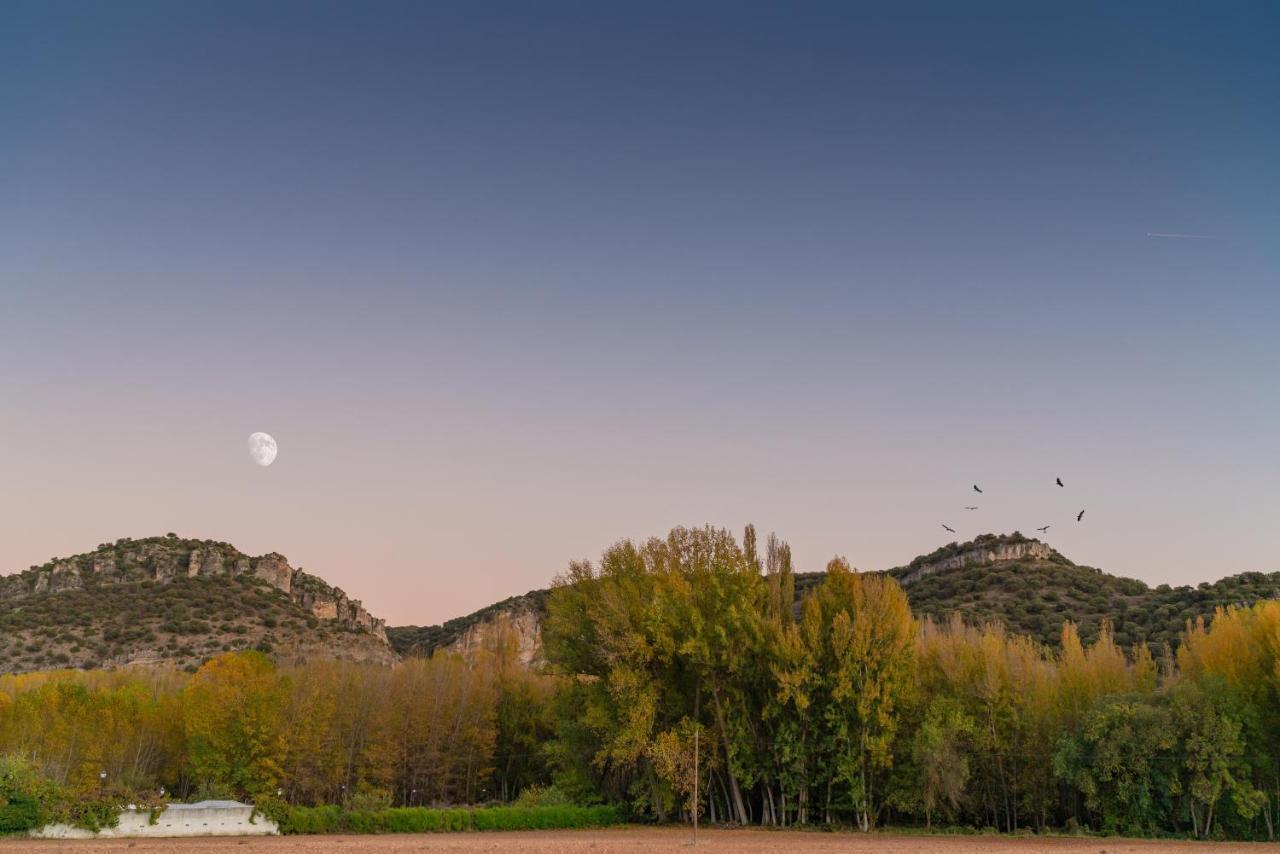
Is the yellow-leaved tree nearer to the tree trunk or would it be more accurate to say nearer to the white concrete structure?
the white concrete structure

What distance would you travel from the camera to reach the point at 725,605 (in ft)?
166

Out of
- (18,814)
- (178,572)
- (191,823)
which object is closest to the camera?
(18,814)

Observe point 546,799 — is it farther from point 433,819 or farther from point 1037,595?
point 1037,595

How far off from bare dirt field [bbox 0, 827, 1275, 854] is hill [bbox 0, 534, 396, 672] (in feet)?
140

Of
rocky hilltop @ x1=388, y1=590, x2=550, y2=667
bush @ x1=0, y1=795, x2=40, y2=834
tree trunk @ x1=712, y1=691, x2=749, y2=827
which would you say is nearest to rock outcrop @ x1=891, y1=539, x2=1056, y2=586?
rocky hilltop @ x1=388, y1=590, x2=550, y2=667

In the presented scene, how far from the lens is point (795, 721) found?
161ft

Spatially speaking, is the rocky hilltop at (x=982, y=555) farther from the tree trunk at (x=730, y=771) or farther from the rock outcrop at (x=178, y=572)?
the rock outcrop at (x=178, y=572)

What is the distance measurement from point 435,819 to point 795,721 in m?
19.2

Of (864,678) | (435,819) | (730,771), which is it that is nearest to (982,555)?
(864,678)

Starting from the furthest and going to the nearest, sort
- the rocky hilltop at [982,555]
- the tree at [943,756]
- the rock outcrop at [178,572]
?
the rock outcrop at [178,572] → the rocky hilltop at [982,555] → the tree at [943,756]

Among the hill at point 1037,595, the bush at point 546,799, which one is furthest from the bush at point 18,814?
the hill at point 1037,595

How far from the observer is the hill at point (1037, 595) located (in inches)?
2808

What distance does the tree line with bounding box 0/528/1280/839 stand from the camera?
138 ft

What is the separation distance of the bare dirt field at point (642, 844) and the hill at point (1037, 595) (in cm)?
1700
